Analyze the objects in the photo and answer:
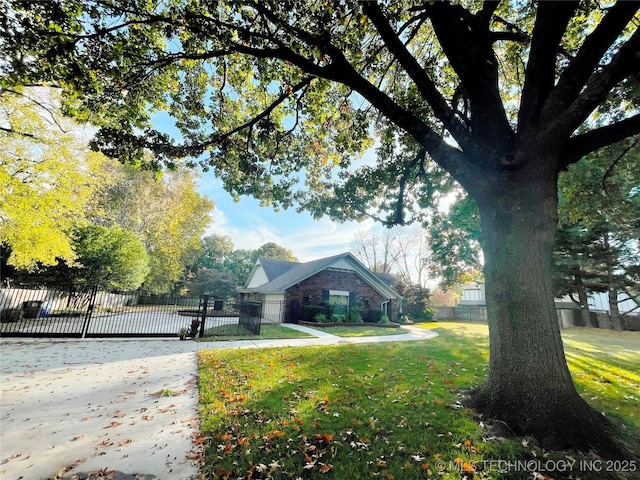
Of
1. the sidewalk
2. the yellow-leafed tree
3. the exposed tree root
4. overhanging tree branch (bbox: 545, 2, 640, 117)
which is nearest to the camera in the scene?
the sidewalk

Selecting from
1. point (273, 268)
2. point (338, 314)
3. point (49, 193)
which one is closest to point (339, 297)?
point (338, 314)

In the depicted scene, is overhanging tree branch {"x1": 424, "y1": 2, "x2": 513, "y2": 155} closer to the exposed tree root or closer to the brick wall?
the exposed tree root

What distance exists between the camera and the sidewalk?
9.07 feet

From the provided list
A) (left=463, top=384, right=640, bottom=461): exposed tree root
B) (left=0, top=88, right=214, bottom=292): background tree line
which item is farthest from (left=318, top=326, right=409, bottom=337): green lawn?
(left=0, top=88, right=214, bottom=292): background tree line

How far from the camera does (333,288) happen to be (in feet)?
63.8

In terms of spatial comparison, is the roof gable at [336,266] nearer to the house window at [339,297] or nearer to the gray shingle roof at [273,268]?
the house window at [339,297]

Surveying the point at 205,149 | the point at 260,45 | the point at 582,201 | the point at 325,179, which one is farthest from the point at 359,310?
the point at 260,45

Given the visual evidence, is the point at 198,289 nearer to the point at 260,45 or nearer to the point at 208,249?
the point at 208,249

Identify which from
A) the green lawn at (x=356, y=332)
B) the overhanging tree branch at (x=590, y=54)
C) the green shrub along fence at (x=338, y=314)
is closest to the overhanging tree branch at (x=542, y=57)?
the overhanging tree branch at (x=590, y=54)

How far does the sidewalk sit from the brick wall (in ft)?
36.3

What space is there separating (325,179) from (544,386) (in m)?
7.94

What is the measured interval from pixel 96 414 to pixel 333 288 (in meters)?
16.2

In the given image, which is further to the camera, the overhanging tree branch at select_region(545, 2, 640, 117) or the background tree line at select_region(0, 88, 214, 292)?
the background tree line at select_region(0, 88, 214, 292)

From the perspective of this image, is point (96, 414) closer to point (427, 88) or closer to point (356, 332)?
point (427, 88)
